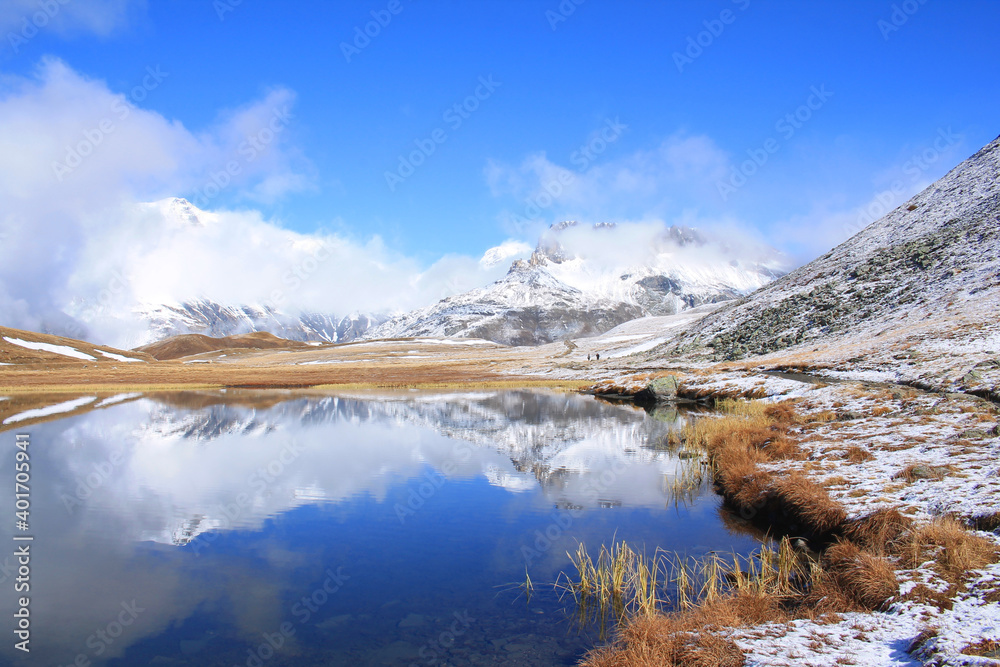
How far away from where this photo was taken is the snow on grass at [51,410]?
44.9 metres

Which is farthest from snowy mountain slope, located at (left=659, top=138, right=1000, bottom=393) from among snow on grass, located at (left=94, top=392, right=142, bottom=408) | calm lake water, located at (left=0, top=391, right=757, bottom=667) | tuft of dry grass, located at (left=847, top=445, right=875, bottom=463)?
snow on grass, located at (left=94, top=392, right=142, bottom=408)

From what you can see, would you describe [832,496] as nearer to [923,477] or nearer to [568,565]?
[923,477]

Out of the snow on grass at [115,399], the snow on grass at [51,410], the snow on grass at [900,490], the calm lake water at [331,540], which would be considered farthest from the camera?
the snow on grass at [115,399]

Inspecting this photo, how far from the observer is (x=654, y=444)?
1214 inches

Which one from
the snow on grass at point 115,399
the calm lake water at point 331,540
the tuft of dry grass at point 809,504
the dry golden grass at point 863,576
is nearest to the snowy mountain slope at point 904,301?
the tuft of dry grass at point 809,504

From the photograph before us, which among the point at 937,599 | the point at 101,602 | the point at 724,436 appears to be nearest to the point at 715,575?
the point at 937,599

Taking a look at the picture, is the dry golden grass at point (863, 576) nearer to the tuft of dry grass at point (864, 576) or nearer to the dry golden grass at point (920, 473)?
the tuft of dry grass at point (864, 576)

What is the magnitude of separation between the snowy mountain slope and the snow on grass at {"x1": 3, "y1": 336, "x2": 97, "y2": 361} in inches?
5264

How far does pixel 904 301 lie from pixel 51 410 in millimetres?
86353

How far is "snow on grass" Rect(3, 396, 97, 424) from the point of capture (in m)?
44.9

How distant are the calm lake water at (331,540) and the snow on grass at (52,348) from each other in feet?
383

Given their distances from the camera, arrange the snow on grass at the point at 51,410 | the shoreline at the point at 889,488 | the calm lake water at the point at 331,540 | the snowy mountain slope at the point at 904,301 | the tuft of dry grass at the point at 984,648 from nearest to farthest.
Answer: the tuft of dry grass at the point at 984,648 → the shoreline at the point at 889,488 → the calm lake water at the point at 331,540 → the snowy mountain slope at the point at 904,301 → the snow on grass at the point at 51,410

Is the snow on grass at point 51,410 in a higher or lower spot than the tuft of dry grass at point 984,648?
higher

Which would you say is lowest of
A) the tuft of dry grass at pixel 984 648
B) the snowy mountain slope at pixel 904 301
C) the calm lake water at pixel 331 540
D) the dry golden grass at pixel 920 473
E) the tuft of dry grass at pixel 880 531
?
the calm lake water at pixel 331 540
